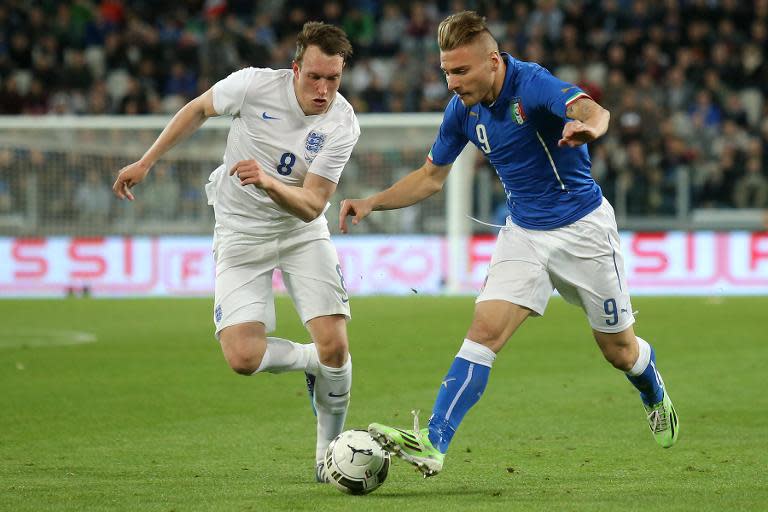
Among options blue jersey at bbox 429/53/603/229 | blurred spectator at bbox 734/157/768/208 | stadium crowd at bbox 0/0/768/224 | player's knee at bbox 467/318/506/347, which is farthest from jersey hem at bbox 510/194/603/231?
blurred spectator at bbox 734/157/768/208

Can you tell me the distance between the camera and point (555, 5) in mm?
23375

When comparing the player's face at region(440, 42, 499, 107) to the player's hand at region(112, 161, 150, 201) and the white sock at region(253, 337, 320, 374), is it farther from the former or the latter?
the player's hand at region(112, 161, 150, 201)

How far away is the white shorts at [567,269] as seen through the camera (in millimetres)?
6254

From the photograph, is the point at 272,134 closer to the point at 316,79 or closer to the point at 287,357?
the point at 316,79

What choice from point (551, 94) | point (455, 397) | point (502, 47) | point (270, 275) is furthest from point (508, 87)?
point (502, 47)

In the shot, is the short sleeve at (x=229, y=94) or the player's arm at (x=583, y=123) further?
the short sleeve at (x=229, y=94)

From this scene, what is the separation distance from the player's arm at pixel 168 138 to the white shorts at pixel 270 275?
532 millimetres

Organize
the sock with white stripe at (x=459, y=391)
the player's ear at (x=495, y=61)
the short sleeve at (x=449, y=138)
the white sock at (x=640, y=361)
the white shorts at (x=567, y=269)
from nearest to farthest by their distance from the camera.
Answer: the sock with white stripe at (x=459, y=391), the player's ear at (x=495, y=61), the white shorts at (x=567, y=269), the short sleeve at (x=449, y=138), the white sock at (x=640, y=361)

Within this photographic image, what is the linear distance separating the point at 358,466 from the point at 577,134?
1.70 metres

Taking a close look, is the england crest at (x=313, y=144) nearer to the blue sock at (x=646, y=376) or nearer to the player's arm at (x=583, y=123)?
the player's arm at (x=583, y=123)

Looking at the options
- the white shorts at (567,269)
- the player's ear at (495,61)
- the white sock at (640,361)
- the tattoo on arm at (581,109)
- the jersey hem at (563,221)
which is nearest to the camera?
the tattoo on arm at (581,109)

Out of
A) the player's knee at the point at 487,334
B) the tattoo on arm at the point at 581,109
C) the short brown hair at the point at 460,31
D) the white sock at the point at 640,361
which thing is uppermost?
the short brown hair at the point at 460,31

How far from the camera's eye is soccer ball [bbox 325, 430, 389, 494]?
18.7ft

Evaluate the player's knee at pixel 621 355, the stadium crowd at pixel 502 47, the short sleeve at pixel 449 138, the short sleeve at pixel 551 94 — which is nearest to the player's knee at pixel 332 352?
the short sleeve at pixel 449 138
